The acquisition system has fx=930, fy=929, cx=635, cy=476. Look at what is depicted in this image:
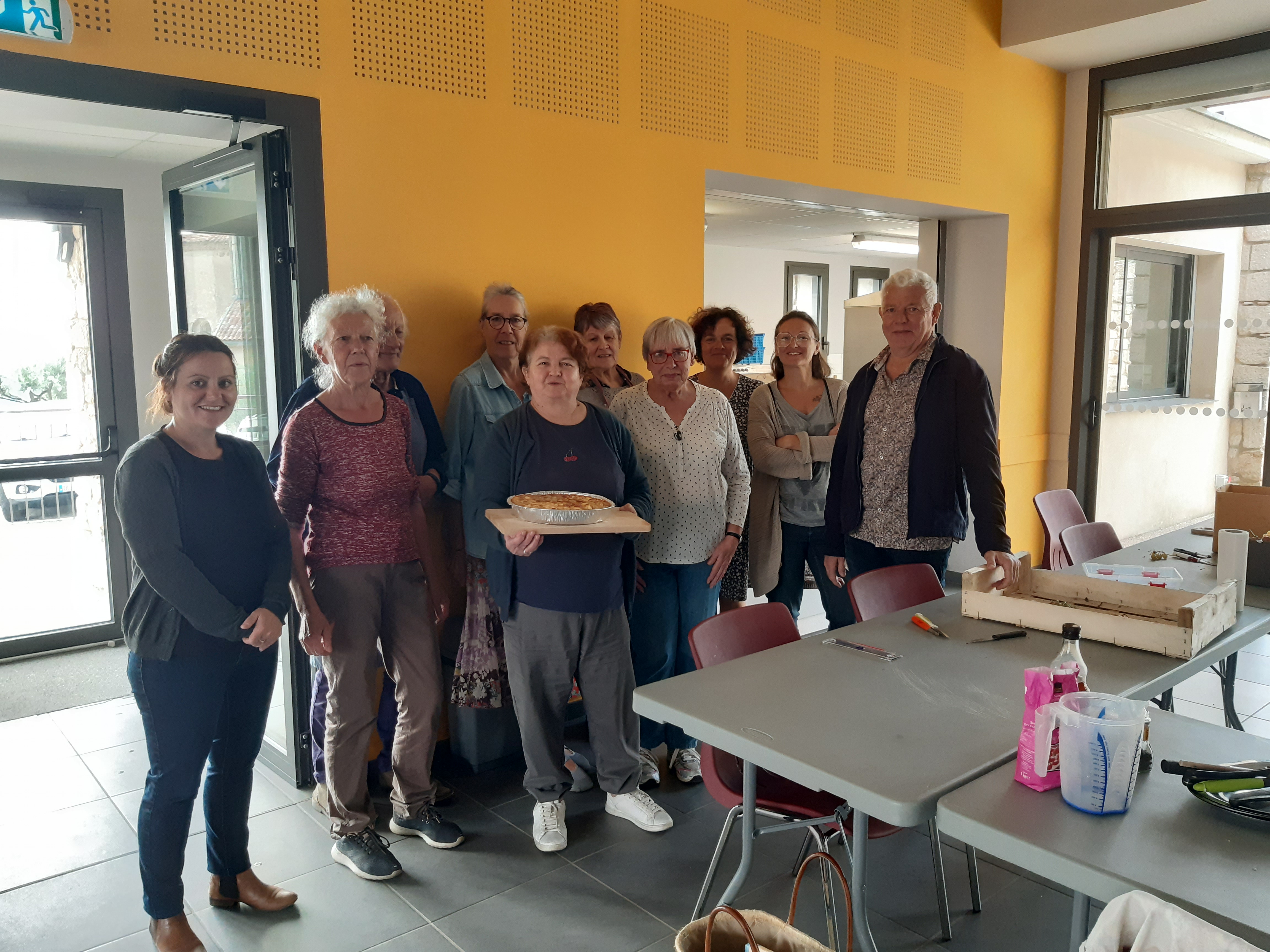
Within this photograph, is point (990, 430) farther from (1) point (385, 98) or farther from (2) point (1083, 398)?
(2) point (1083, 398)

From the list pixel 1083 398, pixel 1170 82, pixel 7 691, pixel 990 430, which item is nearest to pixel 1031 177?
pixel 1170 82

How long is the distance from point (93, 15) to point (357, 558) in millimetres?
1663

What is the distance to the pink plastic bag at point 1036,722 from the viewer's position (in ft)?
5.07

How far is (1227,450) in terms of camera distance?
548 centimetres

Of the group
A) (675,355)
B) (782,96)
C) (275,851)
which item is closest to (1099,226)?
(782,96)

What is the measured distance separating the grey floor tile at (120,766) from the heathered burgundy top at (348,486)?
4.48 feet

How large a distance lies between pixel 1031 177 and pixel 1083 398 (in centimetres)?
146

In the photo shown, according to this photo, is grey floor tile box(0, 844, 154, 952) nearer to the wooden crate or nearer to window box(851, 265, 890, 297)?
the wooden crate

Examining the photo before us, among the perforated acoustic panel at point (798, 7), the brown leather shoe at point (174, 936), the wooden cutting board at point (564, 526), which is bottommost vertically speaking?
the brown leather shoe at point (174, 936)

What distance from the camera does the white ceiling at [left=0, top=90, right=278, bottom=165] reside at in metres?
2.80

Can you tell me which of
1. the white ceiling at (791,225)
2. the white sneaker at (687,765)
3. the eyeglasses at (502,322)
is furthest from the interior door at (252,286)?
the white ceiling at (791,225)

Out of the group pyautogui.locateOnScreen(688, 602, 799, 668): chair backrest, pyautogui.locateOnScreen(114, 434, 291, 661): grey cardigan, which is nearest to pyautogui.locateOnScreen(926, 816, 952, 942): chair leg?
pyautogui.locateOnScreen(688, 602, 799, 668): chair backrest

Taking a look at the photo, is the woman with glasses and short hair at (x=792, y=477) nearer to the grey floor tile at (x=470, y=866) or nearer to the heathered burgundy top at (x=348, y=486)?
the grey floor tile at (x=470, y=866)

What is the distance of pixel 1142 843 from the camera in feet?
4.53
